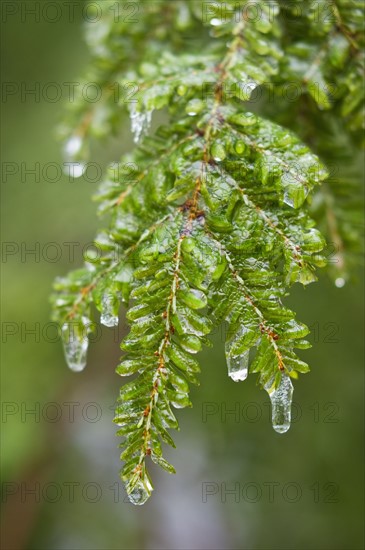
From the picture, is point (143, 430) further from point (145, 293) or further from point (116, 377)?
point (116, 377)

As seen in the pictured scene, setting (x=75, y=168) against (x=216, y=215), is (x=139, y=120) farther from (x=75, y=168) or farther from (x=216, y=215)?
(x=75, y=168)

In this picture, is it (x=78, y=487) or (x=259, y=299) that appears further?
(x=78, y=487)

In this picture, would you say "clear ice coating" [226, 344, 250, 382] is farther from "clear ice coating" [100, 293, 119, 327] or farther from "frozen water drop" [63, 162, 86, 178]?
"frozen water drop" [63, 162, 86, 178]

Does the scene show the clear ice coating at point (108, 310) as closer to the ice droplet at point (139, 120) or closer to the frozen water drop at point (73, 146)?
the ice droplet at point (139, 120)

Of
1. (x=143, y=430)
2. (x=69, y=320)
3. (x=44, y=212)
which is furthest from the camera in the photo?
(x=44, y=212)

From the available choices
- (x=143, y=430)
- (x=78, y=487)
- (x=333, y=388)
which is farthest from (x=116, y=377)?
(x=143, y=430)

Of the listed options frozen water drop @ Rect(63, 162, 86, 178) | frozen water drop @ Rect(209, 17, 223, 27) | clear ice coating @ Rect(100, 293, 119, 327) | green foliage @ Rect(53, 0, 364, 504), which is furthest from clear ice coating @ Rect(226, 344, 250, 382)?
frozen water drop @ Rect(63, 162, 86, 178)
